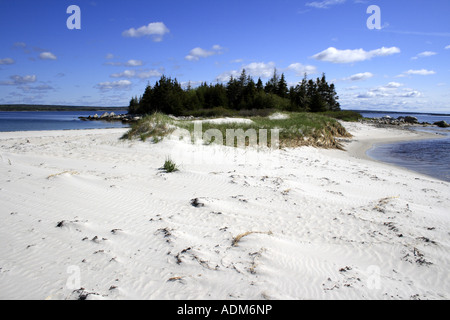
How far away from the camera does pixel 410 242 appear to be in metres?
3.73

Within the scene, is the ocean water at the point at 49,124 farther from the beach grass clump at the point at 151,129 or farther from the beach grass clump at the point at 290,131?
the beach grass clump at the point at 290,131

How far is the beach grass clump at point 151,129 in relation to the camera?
1083 centimetres

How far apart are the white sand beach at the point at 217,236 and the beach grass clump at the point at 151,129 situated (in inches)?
148

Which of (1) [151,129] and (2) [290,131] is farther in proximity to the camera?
(2) [290,131]

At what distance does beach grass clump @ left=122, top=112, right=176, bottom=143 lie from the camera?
35.5 ft

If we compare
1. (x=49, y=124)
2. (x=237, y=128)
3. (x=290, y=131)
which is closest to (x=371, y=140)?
(x=290, y=131)

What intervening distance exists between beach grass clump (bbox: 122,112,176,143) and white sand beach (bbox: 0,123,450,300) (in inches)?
148

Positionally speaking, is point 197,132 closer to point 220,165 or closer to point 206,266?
point 220,165

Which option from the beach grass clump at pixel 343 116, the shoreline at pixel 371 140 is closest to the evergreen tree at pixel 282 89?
the beach grass clump at pixel 343 116

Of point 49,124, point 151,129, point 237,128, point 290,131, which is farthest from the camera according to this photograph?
point 49,124

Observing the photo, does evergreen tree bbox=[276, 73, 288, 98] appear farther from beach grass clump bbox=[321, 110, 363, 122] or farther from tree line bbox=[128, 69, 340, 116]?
beach grass clump bbox=[321, 110, 363, 122]

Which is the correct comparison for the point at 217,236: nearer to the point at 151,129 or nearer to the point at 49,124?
the point at 151,129

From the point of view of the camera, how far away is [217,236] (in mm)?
3887

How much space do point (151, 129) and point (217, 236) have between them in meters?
8.33
